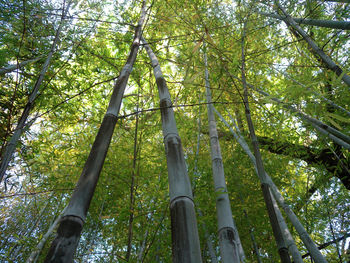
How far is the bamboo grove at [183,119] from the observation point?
1.32 metres

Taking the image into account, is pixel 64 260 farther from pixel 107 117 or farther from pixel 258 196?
pixel 258 196

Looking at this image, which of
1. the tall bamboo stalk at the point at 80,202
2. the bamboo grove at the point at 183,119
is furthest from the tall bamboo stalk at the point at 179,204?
the tall bamboo stalk at the point at 80,202

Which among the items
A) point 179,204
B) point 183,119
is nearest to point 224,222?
point 179,204

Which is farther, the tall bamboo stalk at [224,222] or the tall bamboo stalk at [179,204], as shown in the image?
the tall bamboo stalk at [224,222]

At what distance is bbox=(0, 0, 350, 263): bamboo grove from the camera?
4.32ft

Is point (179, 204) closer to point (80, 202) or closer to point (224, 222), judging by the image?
point (80, 202)

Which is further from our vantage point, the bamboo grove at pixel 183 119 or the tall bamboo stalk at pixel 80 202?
the bamboo grove at pixel 183 119

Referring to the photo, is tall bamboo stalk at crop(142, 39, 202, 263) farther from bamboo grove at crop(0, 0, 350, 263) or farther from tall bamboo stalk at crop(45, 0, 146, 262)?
tall bamboo stalk at crop(45, 0, 146, 262)

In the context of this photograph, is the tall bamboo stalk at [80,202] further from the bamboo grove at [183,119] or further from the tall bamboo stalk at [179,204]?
the tall bamboo stalk at [179,204]

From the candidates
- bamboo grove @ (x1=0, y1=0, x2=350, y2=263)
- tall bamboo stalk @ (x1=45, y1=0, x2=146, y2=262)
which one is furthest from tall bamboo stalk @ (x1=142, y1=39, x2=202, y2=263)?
tall bamboo stalk @ (x1=45, y1=0, x2=146, y2=262)

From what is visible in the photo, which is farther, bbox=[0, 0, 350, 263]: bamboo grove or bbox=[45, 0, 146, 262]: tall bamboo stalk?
bbox=[0, 0, 350, 263]: bamboo grove

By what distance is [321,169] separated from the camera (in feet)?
11.0

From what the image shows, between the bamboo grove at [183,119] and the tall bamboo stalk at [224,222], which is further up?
the bamboo grove at [183,119]

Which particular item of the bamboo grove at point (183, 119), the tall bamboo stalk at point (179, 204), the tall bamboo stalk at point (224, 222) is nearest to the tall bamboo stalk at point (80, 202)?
the bamboo grove at point (183, 119)
